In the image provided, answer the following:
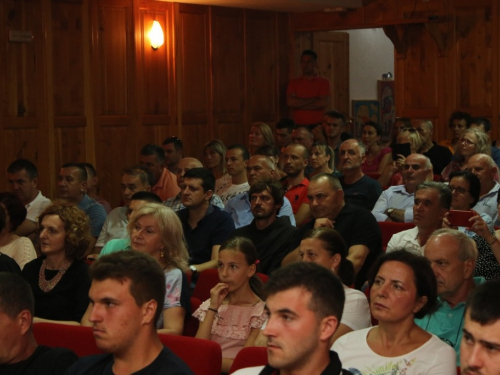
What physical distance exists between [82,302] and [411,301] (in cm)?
162

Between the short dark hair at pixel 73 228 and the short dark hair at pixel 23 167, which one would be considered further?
the short dark hair at pixel 23 167

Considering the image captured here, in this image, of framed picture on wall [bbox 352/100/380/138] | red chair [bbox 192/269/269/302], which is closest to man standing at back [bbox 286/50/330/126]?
framed picture on wall [bbox 352/100/380/138]

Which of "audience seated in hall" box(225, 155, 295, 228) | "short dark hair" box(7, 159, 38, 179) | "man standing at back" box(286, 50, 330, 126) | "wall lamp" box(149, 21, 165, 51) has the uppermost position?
"wall lamp" box(149, 21, 165, 51)

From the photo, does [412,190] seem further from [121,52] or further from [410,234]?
[121,52]

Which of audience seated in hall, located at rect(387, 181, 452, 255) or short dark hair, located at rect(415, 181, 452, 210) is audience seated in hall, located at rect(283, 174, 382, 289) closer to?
audience seated in hall, located at rect(387, 181, 452, 255)

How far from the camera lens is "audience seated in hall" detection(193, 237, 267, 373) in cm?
368

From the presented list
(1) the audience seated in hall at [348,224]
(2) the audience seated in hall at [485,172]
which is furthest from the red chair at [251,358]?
(2) the audience seated in hall at [485,172]

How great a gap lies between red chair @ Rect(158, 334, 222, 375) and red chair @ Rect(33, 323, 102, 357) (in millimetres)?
418

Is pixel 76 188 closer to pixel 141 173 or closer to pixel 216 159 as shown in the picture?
pixel 141 173

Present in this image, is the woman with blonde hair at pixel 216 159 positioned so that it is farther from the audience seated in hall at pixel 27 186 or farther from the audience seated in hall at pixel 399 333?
the audience seated in hall at pixel 399 333

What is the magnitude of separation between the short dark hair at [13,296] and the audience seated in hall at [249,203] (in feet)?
9.19

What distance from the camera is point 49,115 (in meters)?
7.69

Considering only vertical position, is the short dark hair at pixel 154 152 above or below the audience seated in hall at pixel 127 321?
above

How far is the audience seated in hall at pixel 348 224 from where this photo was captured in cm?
461
